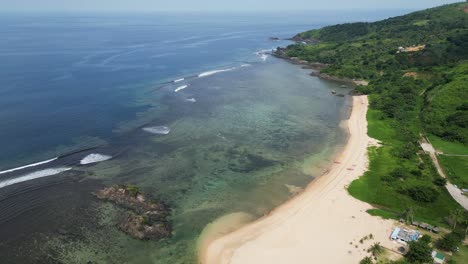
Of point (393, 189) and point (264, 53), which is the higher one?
point (264, 53)

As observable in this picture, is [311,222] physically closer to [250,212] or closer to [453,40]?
[250,212]

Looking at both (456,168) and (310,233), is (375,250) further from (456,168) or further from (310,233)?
(456,168)

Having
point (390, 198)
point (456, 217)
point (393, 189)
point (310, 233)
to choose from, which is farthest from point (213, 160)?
point (456, 217)

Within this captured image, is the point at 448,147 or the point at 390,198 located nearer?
the point at 390,198

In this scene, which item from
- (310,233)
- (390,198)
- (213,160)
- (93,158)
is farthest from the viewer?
(213,160)

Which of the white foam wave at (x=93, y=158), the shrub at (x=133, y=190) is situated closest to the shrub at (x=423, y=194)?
the shrub at (x=133, y=190)

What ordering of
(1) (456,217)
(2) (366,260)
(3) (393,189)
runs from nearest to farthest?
1. (2) (366,260)
2. (1) (456,217)
3. (3) (393,189)

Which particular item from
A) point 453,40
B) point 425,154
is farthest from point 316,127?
point 453,40
